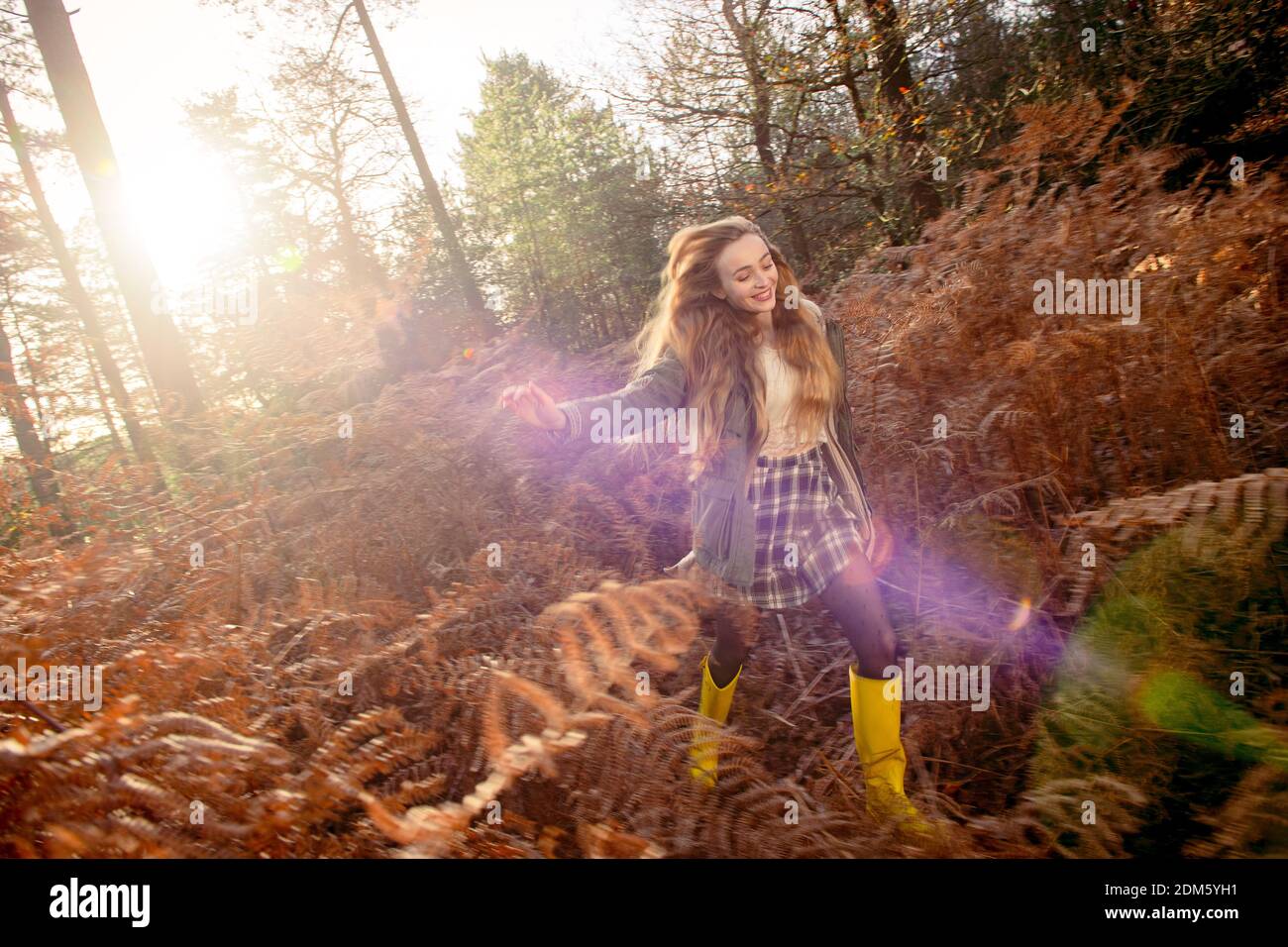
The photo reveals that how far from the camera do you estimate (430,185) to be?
13539 millimetres

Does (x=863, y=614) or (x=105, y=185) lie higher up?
(x=105, y=185)

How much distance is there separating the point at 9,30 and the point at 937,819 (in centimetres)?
1173

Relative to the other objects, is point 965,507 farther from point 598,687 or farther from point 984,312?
point 598,687

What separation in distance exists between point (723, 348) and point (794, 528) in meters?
0.67

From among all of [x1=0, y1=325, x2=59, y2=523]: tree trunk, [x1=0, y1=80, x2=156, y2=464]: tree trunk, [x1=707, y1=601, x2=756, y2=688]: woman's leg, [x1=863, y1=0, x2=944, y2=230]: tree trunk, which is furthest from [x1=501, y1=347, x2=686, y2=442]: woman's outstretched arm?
[x1=0, y1=80, x2=156, y2=464]: tree trunk

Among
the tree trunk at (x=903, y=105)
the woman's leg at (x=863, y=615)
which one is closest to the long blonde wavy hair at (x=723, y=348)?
the woman's leg at (x=863, y=615)

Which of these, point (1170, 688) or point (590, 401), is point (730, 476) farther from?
point (1170, 688)

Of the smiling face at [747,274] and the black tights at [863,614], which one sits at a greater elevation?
the smiling face at [747,274]

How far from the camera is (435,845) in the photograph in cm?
142

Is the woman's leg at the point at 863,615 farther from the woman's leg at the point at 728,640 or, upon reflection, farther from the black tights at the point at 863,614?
the woman's leg at the point at 728,640

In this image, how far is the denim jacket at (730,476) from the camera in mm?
2246

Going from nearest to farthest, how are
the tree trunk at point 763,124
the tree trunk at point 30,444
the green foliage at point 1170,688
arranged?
1. the green foliage at point 1170,688
2. the tree trunk at point 30,444
3. the tree trunk at point 763,124

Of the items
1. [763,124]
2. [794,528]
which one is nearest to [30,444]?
[794,528]

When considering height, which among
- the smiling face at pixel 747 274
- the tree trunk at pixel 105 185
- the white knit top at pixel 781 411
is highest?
the tree trunk at pixel 105 185
